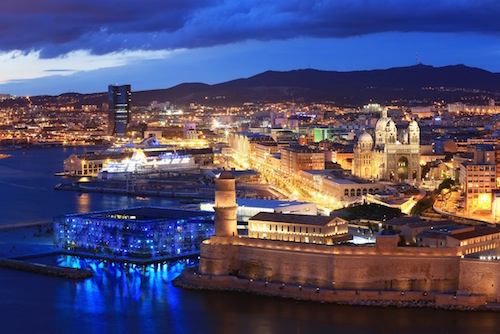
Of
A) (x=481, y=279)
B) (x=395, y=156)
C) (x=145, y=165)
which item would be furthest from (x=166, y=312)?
(x=145, y=165)

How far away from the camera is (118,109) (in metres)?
56.4

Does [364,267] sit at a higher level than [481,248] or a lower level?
lower

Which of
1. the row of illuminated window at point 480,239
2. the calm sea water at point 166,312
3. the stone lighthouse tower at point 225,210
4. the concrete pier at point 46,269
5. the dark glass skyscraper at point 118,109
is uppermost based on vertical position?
the dark glass skyscraper at point 118,109

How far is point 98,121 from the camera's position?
72.4 m

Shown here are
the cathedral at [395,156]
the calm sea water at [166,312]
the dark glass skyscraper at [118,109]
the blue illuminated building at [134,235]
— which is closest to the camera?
the calm sea water at [166,312]

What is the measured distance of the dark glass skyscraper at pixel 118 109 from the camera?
2208 inches

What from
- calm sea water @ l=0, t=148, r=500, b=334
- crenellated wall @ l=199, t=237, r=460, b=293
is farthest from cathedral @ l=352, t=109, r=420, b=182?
crenellated wall @ l=199, t=237, r=460, b=293

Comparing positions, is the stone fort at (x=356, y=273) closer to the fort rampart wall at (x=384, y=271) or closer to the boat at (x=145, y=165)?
the fort rampart wall at (x=384, y=271)

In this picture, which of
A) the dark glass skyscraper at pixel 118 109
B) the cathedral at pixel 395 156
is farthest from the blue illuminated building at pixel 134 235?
the dark glass skyscraper at pixel 118 109

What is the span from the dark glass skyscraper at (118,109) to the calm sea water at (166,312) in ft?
136

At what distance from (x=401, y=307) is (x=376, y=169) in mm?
13319

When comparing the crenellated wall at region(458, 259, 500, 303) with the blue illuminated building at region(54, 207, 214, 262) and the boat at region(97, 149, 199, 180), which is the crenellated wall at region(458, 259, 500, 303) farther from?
the boat at region(97, 149, 199, 180)

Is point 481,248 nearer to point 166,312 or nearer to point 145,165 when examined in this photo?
point 166,312

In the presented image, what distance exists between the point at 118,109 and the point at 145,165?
23384mm
